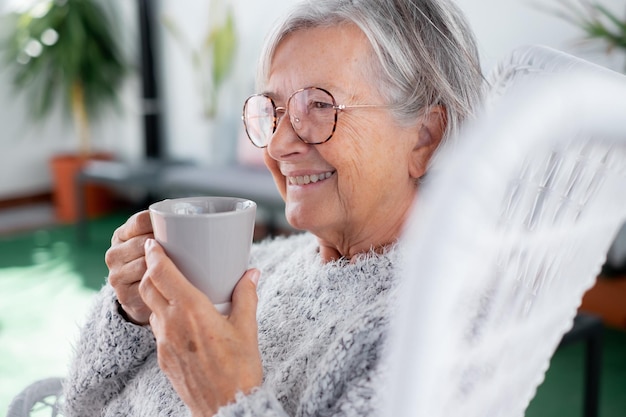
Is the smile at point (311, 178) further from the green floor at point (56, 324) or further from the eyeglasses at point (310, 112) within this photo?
the green floor at point (56, 324)

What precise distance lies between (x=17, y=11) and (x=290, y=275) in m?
5.20

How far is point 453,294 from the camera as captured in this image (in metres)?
0.53

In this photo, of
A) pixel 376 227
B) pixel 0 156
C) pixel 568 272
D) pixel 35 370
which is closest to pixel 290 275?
pixel 376 227

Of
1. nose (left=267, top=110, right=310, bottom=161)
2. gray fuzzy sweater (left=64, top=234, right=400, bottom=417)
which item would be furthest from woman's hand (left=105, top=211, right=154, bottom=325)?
nose (left=267, top=110, right=310, bottom=161)

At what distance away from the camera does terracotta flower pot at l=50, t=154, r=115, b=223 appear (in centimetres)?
567

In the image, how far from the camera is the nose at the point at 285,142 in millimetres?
1048

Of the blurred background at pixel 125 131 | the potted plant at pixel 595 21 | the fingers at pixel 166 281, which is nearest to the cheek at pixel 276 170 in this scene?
the fingers at pixel 166 281

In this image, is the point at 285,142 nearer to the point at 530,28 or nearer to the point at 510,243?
the point at 510,243

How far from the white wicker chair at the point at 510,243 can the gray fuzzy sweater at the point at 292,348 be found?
0.16 metres

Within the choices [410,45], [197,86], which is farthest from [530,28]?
[410,45]

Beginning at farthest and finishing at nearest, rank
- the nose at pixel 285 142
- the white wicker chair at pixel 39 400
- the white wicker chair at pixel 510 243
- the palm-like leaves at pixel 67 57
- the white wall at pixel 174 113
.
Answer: the palm-like leaves at pixel 67 57, the white wall at pixel 174 113, the white wicker chair at pixel 39 400, the nose at pixel 285 142, the white wicker chair at pixel 510 243

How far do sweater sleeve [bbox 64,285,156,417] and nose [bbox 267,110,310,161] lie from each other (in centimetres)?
35

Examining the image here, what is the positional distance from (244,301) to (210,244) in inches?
3.4

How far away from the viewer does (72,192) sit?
567 cm
